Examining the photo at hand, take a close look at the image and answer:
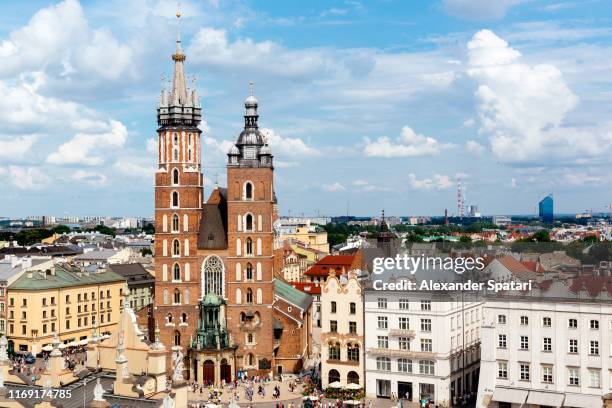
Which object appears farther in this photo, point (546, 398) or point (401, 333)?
point (401, 333)

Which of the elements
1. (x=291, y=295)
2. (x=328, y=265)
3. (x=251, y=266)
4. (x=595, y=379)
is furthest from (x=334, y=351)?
(x=328, y=265)

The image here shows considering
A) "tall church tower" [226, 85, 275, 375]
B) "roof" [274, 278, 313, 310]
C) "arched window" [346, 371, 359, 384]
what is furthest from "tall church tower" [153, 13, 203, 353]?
"arched window" [346, 371, 359, 384]

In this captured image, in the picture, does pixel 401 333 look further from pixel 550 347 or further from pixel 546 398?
pixel 546 398

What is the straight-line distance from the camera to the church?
307ft

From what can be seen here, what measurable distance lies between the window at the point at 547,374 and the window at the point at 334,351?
21734mm

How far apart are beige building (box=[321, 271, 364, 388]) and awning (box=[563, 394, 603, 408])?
70.1 ft

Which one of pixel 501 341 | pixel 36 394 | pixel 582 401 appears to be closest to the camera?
pixel 36 394

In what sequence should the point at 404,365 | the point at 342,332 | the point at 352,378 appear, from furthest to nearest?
the point at 342,332 < the point at 352,378 < the point at 404,365

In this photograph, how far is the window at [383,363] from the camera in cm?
7775

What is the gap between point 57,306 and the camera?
11200cm

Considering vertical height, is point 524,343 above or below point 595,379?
above

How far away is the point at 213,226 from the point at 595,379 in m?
47.4

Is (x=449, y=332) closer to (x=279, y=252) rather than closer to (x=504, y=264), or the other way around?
(x=504, y=264)

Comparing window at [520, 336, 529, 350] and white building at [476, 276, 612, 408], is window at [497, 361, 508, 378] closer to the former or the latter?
white building at [476, 276, 612, 408]
